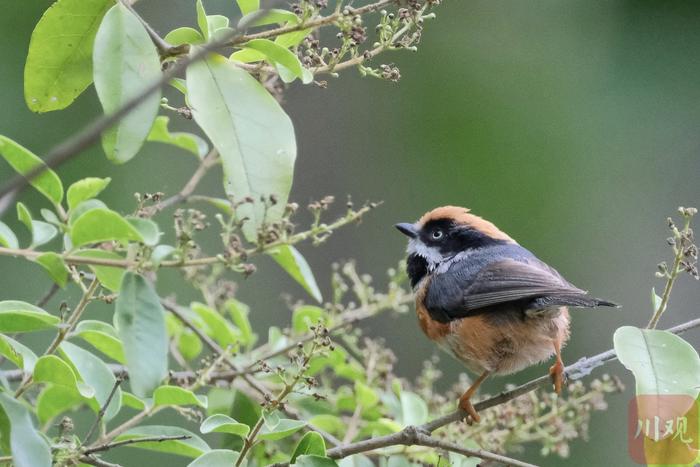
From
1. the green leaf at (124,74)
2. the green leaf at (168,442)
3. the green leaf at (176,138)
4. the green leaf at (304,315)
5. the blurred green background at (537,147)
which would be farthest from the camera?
the blurred green background at (537,147)

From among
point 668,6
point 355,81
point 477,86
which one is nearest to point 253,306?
point 355,81

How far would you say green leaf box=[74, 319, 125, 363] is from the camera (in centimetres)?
234

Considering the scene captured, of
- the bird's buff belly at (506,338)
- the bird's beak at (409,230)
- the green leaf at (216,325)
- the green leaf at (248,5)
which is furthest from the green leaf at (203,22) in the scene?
the bird's beak at (409,230)

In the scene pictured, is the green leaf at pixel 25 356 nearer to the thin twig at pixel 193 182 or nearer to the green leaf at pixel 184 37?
the green leaf at pixel 184 37

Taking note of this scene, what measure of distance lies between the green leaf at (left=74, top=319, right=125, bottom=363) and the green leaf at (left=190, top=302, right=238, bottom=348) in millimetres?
802

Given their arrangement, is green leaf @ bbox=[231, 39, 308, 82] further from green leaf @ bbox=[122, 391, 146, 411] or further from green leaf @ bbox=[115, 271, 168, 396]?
green leaf @ bbox=[122, 391, 146, 411]

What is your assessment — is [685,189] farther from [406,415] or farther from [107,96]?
[107,96]

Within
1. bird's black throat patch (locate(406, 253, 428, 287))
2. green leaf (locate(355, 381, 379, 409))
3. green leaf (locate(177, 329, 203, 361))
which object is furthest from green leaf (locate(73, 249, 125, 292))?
bird's black throat patch (locate(406, 253, 428, 287))

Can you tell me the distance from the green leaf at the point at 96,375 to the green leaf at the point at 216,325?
0.93 metres

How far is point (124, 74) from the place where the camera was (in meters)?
1.89

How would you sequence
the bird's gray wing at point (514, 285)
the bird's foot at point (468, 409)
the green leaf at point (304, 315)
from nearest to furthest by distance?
1. the bird's foot at point (468, 409)
2. the bird's gray wing at point (514, 285)
3. the green leaf at point (304, 315)

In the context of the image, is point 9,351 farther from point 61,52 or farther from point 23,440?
point 61,52

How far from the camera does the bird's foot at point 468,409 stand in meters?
2.92

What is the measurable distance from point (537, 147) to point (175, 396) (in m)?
6.20
